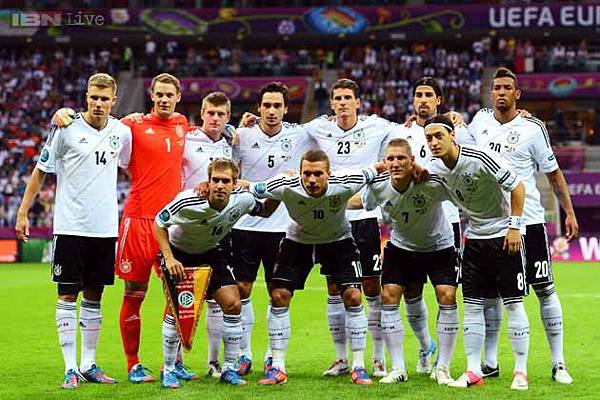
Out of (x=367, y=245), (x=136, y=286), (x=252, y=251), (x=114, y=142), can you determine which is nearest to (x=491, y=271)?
(x=367, y=245)

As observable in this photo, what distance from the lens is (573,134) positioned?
114 feet

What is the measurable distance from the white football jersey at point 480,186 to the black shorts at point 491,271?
0.31 ft

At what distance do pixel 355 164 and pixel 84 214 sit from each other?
233 centimetres

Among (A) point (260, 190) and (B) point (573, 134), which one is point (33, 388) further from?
(B) point (573, 134)

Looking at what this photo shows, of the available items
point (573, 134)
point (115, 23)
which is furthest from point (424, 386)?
point (115, 23)

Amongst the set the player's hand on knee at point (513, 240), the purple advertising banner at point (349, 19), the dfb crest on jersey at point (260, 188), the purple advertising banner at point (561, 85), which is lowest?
the player's hand on knee at point (513, 240)

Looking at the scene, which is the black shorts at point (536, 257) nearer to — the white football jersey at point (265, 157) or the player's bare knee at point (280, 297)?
the player's bare knee at point (280, 297)

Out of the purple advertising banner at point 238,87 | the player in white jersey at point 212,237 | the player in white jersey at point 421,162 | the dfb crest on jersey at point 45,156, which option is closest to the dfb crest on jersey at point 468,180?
the player in white jersey at point 421,162

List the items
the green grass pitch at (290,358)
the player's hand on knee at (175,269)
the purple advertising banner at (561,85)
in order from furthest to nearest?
the purple advertising banner at (561,85) → the player's hand on knee at (175,269) → the green grass pitch at (290,358)

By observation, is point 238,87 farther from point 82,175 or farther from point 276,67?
point 82,175

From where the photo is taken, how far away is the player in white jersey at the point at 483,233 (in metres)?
7.89

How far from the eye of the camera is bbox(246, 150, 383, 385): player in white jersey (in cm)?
827

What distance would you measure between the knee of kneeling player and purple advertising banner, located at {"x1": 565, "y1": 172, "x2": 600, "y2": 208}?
75.4ft

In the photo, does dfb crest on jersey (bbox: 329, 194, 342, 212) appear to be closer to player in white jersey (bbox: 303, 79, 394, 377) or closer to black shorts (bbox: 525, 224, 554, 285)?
player in white jersey (bbox: 303, 79, 394, 377)
